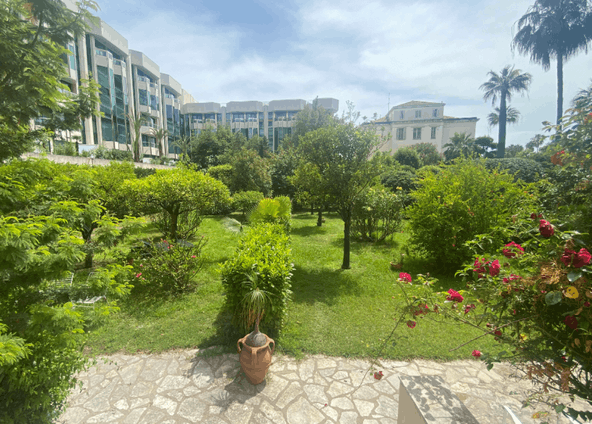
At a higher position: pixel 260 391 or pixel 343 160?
pixel 343 160

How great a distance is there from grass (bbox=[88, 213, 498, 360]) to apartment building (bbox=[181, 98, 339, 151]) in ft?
193

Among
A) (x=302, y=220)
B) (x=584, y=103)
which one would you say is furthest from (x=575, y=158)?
(x=302, y=220)

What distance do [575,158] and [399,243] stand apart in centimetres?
1012

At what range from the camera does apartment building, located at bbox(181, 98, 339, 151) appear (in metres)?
63.3

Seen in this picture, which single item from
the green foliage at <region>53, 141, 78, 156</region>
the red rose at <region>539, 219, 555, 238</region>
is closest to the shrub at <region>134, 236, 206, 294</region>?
the red rose at <region>539, 219, 555, 238</region>

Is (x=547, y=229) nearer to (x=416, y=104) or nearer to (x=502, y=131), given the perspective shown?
(x=502, y=131)

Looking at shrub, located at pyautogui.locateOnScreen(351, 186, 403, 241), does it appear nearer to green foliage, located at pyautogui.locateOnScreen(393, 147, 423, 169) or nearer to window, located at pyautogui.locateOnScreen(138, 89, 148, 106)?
green foliage, located at pyautogui.locateOnScreen(393, 147, 423, 169)

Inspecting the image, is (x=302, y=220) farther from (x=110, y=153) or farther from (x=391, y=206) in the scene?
(x=110, y=153)

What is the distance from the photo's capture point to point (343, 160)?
8.07m

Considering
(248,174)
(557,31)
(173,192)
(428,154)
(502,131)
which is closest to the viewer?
(173,192)

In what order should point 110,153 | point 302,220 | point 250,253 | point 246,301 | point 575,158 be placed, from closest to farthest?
1. point 575,158
2. point 246,301
3. point 250,253
4. point 302,220
5. point 110,153

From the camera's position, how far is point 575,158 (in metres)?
2.02

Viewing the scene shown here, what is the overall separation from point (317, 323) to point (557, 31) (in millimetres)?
34971

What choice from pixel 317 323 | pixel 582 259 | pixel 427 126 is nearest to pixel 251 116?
pixel 427 126
